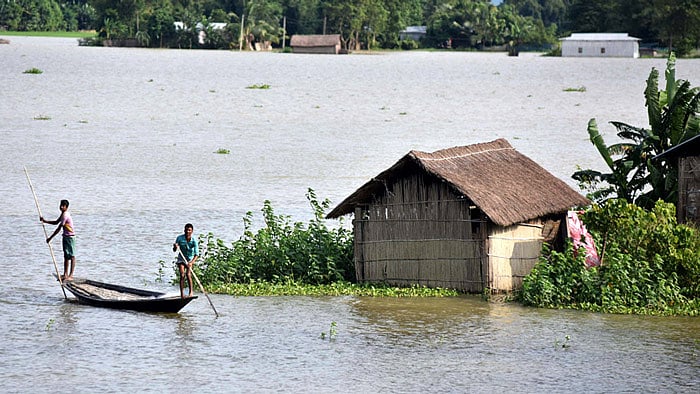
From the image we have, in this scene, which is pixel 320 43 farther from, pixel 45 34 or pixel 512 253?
pixel 512 253

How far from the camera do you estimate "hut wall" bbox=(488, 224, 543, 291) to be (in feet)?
47.3

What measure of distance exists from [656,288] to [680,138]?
3.38m

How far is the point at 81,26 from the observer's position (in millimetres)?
138500

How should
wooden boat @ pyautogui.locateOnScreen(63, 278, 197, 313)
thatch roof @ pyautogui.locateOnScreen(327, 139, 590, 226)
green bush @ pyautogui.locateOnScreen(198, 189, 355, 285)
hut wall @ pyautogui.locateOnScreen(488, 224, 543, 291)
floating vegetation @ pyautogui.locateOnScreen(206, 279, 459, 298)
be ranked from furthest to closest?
1. green bush @ pyautogui.locateOnScreen(198, 189, 355, 285)
2. floating vegetation @ pyautogui.locateOnScreen(206, 279, 459, 298)
3. hut wall @ pyautogui.locateOnScreen(488, 224, 543, 291)
4. thatch roof @ pyautogui.locateOnScreen(327, 139, 590, 226)
5. wooden boat @ pyautogui.locateOnScreen(63, 278, 197, 313)

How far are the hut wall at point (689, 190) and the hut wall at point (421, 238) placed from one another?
127 inches

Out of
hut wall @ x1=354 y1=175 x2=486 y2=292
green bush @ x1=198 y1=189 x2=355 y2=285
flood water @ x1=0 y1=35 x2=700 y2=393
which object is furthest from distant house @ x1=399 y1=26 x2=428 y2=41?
hut wall @ x1=354 y1=175 x2=486 y2=292

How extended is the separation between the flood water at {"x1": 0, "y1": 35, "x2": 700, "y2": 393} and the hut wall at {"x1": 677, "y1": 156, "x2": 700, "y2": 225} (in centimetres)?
208

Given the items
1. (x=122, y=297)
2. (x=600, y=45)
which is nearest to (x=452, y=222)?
(x=122, y=297)

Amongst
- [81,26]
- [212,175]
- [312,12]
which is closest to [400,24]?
[312,12]

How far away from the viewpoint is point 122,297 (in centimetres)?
1443

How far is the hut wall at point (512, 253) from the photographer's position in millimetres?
14406

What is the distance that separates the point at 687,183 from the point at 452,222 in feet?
11.8

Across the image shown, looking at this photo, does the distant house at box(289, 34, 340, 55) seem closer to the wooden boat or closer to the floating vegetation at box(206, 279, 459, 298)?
the floating vegetation at box(206, 279, 459, 298)

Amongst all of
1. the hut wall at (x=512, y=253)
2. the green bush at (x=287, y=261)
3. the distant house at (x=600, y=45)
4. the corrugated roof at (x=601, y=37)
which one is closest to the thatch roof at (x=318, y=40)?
the distant house at (x=600, y=45)
